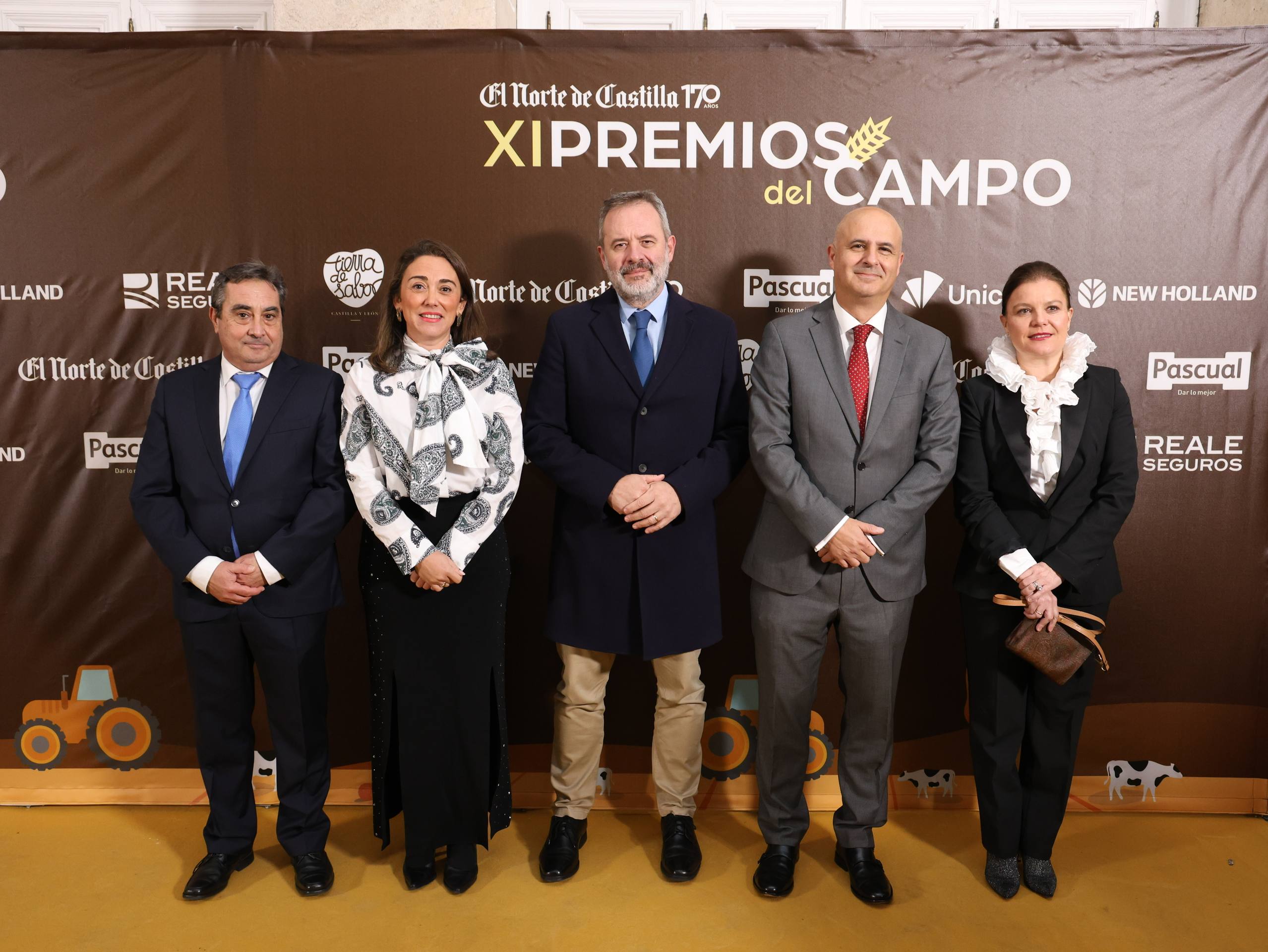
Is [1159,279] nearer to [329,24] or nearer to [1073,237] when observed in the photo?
[1073,237]

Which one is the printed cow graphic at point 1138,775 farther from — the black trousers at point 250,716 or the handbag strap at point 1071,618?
the black trousers at point 250,716

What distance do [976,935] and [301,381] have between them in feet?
8.37

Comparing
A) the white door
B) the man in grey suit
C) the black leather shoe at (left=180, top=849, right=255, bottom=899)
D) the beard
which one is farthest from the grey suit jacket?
the white door

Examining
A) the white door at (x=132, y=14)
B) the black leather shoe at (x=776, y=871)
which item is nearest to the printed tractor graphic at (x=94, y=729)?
the black leather shoe at (x=776, y=871)

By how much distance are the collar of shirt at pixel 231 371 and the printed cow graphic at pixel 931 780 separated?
2.65 m

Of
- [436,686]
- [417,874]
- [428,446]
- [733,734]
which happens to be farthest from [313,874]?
[733,734]

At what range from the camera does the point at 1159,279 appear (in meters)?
3.16

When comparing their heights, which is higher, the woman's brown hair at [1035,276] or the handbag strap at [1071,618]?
the woman's brown hair at [1035,276]

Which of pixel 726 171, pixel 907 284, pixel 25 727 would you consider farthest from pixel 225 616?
pixel 907 284

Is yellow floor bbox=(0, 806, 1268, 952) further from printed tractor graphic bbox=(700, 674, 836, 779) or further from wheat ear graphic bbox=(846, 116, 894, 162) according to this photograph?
wheat ear graphic bbox=(846, 116, 894, 162)

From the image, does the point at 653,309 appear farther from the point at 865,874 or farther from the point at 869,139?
the point at 865,874

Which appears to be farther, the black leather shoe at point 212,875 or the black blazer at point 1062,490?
the black leather shoe at point 212,875

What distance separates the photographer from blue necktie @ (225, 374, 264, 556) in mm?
2635

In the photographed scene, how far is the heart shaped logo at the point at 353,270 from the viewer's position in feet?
10.5
